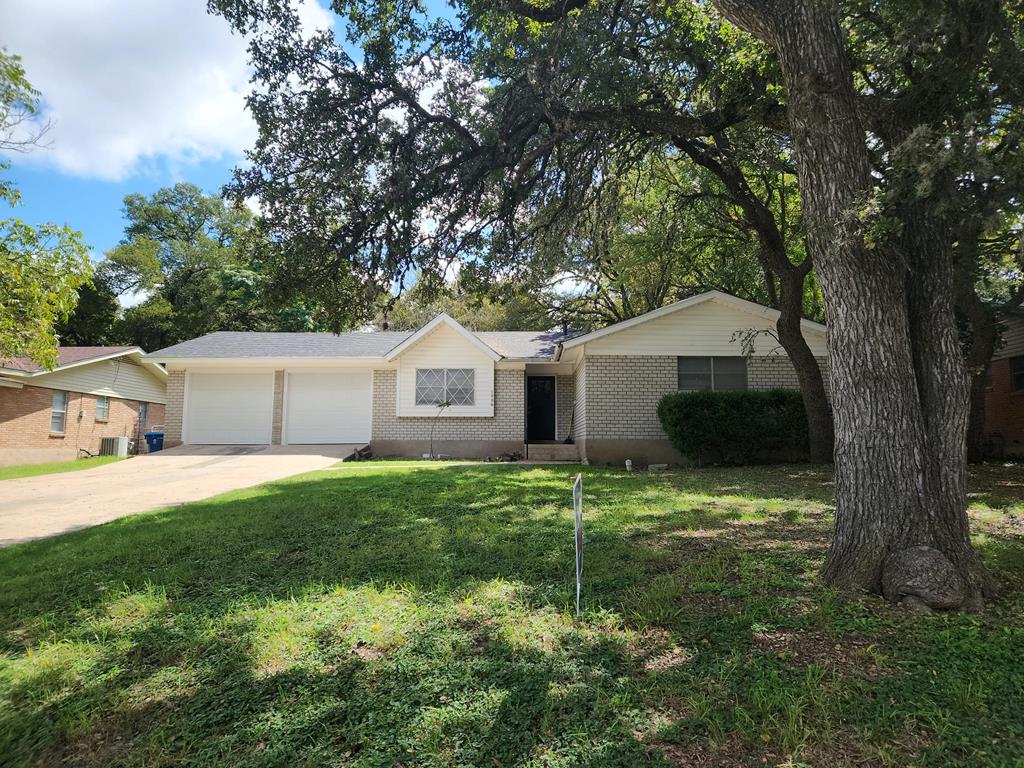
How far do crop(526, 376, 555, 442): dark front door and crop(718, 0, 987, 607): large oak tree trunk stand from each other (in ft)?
47.7

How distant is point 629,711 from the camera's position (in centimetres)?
254

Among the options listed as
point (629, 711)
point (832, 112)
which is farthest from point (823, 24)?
point (629, 711)

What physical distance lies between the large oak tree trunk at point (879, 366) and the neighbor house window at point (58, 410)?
80.1ft

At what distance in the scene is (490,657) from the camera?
9.91 feet

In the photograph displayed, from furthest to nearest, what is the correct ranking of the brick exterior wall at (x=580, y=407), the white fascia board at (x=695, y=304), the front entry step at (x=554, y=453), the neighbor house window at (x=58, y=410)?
the neighbor house window at (x=58, y=410) < the front entry step at (x=554, y=453) < the brick exterior wall at (x=580, y=407) < the white fascia board at (x=695, y=304)

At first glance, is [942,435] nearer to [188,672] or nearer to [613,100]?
[188,672]

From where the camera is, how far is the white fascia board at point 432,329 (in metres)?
16.5

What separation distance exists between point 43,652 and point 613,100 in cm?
738

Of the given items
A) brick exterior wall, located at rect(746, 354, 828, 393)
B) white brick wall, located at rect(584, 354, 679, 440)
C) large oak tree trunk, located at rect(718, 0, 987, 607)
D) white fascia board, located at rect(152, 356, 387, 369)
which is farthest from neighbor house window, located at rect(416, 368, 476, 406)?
large oak tree trunk, located at rect(718, 0, 987, 607)

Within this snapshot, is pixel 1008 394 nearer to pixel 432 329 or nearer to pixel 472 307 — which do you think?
Result: pixel 472 307

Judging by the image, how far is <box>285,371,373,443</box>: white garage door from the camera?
701 inches

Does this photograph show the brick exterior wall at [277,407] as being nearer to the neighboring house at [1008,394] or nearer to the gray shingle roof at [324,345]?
the gray shingle roof at [324,345]

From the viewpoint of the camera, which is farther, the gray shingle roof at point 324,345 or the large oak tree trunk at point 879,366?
the gray shingle roof at point 324,345

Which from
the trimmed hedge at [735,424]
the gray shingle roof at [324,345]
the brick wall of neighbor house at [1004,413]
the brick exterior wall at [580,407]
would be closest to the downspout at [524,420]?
the gray shingle roof at [324,345]
